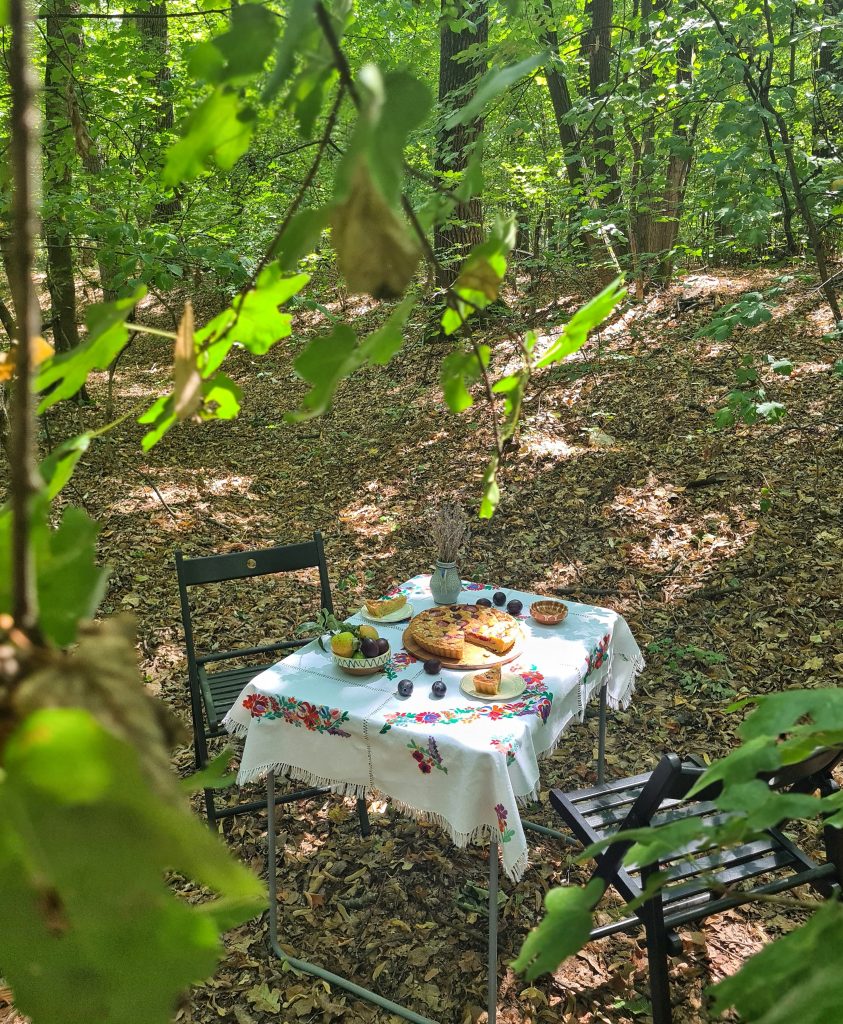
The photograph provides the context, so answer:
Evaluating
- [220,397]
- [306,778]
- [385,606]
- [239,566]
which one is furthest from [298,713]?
[220,397]

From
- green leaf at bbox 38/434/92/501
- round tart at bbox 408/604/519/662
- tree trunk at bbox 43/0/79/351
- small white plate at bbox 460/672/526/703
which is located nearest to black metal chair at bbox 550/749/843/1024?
small white plate at bbox 460/672/526/703

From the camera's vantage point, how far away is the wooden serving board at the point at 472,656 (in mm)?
2414

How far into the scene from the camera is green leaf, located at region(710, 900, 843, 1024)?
305mm

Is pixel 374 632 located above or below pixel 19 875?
below

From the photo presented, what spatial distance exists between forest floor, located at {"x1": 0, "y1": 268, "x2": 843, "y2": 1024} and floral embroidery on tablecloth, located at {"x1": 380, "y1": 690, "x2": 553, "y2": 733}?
846 mm

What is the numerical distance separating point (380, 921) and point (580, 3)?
9.67 metres

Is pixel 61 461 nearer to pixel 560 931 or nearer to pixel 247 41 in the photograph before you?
pixel 247 41

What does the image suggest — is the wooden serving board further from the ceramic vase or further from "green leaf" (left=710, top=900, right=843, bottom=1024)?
"green leaf" (left=710, top=900, right=843, bottom=1024)

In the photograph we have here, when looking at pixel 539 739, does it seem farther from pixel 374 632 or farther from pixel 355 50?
pixel 355 50

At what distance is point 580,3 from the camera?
8.30 metres

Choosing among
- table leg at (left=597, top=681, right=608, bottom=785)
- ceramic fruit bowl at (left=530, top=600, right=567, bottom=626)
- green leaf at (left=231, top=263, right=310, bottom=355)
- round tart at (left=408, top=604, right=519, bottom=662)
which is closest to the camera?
green leaf at (left=231, top=263, right=310, bottom=355)

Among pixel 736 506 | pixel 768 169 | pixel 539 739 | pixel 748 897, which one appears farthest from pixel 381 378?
pixel 748 897

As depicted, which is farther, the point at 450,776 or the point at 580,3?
the point at 580,3

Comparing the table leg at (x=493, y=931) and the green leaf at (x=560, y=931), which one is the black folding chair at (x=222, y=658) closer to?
the table leg at (x=493, y=931)
